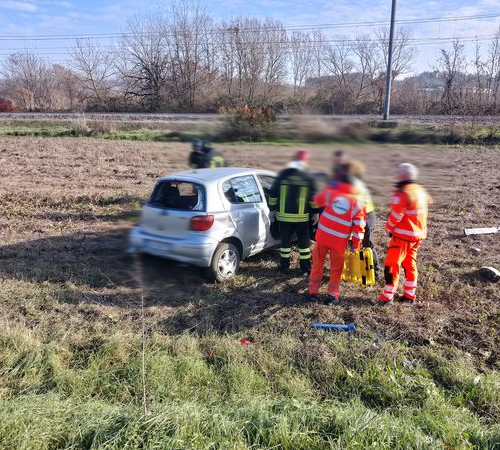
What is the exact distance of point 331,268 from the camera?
5277mm

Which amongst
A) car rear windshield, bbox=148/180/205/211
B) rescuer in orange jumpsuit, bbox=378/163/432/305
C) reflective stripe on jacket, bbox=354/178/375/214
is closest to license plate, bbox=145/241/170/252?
car rear windshield, bbox=148/180/205/211

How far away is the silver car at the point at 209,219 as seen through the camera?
232 centimetres

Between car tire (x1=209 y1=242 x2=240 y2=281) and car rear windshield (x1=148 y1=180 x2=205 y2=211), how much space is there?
1.21 meters

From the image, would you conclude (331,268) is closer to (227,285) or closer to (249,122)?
(227,285)

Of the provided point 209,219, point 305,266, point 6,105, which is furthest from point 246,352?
point 6,105

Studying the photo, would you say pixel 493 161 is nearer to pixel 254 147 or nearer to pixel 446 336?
pixel 446 336

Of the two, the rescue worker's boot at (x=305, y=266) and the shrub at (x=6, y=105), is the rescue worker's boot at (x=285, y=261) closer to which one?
the rescue worker's boot at (x=305, y=266)

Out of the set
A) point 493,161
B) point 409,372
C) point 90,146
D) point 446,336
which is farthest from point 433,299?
point 90,146

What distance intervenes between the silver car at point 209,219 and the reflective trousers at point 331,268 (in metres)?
1.13

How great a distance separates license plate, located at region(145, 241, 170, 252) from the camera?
2.16m

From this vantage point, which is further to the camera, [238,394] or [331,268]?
[331,268]

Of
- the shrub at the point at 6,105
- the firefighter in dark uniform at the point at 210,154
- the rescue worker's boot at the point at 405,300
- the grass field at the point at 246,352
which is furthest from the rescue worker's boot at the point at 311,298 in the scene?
the shrub at the point at 6,105

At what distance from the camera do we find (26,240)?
7.54 m

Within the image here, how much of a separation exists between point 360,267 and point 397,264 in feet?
1.60
